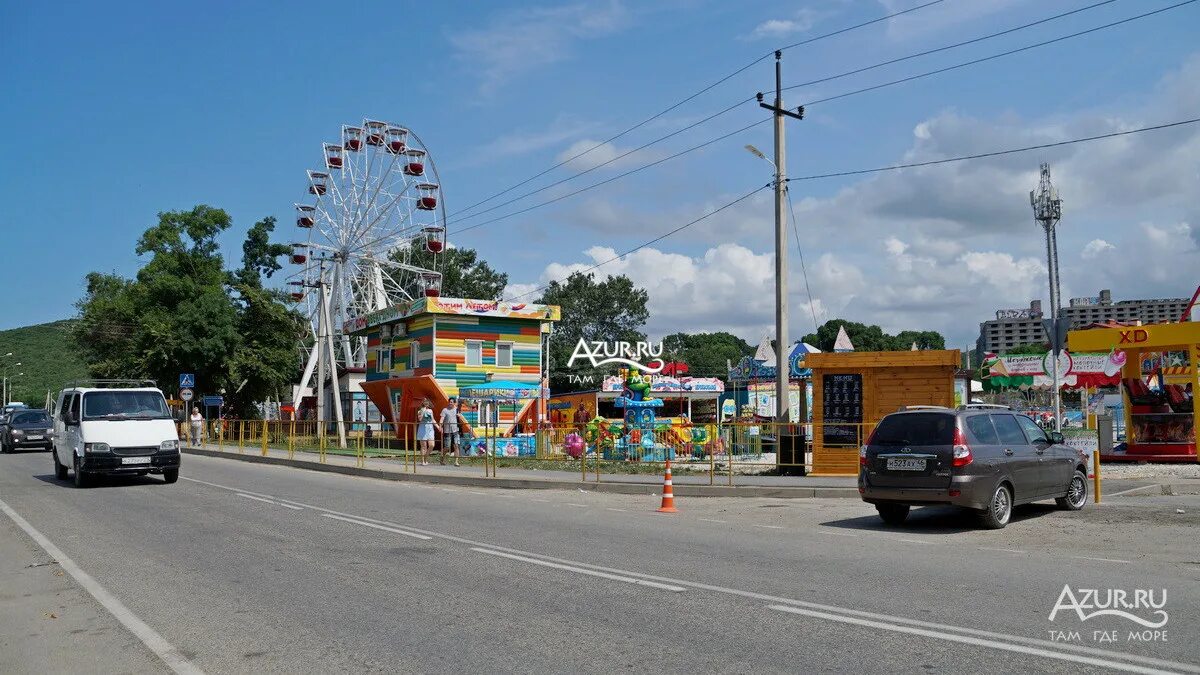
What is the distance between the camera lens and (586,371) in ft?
286

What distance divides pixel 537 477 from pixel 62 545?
37.7ft

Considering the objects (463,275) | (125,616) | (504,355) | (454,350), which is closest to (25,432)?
Result: (454,350)

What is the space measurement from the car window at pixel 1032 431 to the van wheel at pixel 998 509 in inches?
44.6

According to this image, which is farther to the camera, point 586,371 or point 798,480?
point 586,371

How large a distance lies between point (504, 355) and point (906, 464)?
1213 inches

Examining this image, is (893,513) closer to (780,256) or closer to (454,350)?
(780,256)

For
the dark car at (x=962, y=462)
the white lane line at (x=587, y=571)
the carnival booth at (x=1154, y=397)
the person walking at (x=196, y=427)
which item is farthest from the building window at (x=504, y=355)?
the white lane line at (x=587, y=571)

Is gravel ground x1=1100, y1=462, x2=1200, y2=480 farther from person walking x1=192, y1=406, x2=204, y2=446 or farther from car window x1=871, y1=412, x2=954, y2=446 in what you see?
Answer: person walking x1=192, y1=406, x2=204, y2=446

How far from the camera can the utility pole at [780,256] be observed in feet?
70.5

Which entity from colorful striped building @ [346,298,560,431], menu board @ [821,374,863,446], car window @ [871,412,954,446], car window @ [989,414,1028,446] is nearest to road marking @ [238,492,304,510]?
car window @ [871,412,954,446]

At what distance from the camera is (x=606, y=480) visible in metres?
21.2

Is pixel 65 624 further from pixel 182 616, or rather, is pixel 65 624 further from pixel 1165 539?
pixel 1165 539

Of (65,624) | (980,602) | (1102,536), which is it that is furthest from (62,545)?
(1102,536)

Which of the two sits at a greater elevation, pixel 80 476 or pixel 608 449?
pixel 608 449
